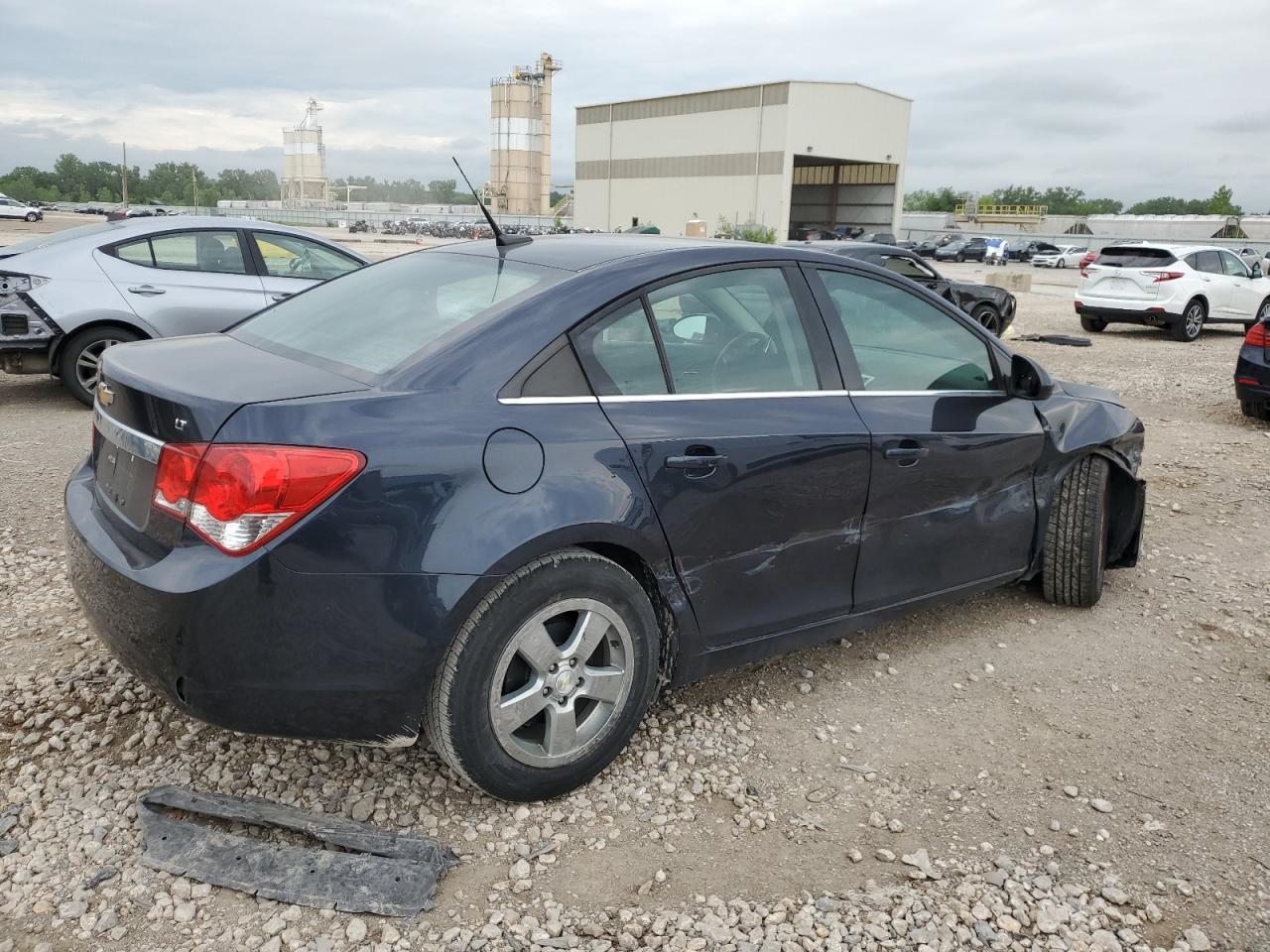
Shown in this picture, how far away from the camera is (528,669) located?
9.08ft

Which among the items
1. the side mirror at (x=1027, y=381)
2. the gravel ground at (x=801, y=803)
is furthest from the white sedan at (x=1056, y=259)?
the side mirror at (x=1027, y=381)

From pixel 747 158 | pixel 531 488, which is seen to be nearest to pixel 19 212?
pixel 747 158

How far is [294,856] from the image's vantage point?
103 inches

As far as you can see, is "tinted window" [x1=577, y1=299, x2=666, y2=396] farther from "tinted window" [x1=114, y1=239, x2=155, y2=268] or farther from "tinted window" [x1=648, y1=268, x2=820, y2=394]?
"tinted window" [x1=114, y1=239, x2=155, y2=268]

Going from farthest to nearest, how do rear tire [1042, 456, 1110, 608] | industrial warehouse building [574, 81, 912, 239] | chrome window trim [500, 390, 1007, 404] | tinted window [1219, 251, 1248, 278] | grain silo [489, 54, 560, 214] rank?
grain silo [489, 54, 560, 214] → industrial warehouse building [574, 81, 912, 239] → tinted window [1219, 251, 1248, 278] → rear tire [1042, 456, 1110, 608] → chrome window trim [500, 390, 1007, 404]

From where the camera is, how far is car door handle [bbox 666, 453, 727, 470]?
9.57ft

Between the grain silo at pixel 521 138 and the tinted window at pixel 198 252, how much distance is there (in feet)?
344

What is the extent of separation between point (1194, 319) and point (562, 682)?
16767 mm

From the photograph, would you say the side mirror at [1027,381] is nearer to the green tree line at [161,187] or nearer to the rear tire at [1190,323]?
the rear tire at [1190,323]

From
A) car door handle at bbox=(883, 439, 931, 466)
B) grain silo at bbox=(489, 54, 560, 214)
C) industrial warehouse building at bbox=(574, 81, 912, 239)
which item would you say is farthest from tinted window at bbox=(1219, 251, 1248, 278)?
grain silo at bbox=(489, 54, 560, 214)

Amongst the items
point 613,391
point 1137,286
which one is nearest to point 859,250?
point 1137,286

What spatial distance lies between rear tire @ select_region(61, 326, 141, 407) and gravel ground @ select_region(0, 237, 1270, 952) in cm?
390

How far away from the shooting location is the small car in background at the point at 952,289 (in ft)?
43.4

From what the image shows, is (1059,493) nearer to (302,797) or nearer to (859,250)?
(302,797)
